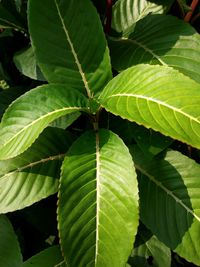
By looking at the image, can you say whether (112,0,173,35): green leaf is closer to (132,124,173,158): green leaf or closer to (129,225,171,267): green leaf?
(132,124,173,158): green leaf

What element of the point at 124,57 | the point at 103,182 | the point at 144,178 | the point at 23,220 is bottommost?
the point at 23,220

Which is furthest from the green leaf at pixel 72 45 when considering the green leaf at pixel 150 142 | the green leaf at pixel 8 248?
the green leaf at pixel 8 248

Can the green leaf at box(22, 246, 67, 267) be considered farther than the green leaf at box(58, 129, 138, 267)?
Yes

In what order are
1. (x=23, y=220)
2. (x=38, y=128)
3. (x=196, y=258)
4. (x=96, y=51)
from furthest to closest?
(x=23, y=220)
(x=96, y=51)
(x=196, y=258)
(x=38, y=128)

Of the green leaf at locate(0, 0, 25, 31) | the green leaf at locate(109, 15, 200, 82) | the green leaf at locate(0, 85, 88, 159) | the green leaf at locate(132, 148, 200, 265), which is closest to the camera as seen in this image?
the green leaf at locate(0, 85, 88, 159)

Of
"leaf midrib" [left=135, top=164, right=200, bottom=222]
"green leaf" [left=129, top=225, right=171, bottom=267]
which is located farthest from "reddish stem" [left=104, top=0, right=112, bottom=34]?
"green leaf" [left=129, top=225, right=171, bottom=267]

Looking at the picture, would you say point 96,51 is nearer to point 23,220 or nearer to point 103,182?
point 103,182

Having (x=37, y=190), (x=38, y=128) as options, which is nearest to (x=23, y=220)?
(x=37, y=190)
